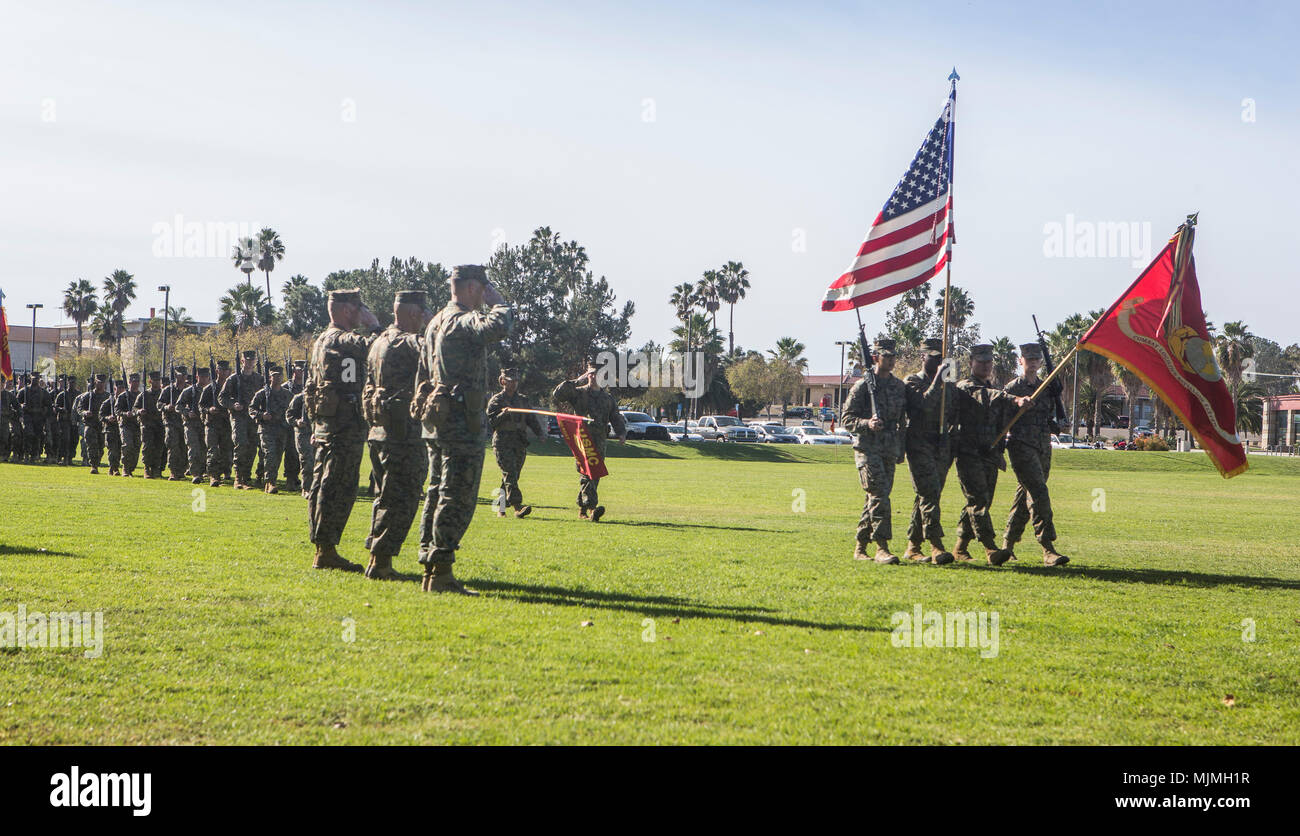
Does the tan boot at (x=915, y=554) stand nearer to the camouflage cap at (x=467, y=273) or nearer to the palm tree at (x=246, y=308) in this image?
the camouflage cap at (x=467, y=273)

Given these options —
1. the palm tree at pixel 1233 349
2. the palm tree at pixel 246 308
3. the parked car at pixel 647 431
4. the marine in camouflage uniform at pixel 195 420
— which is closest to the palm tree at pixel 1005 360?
the palm tree at pixel 1233 349

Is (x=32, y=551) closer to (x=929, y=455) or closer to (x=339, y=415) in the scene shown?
(x=339, y=415)

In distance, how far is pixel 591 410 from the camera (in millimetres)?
16828

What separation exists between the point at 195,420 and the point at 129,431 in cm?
362

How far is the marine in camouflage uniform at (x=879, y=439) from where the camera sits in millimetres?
11672

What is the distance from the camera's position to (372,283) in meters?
78.4

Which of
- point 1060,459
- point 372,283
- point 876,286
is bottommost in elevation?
point 1060,459

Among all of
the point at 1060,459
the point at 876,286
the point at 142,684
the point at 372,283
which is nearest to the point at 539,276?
the point at 372,283

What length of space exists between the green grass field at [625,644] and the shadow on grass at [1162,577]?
79 millimetres

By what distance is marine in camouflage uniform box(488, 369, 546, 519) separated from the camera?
16.7 m

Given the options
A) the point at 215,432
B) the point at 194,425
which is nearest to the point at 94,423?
the point at 194,425
